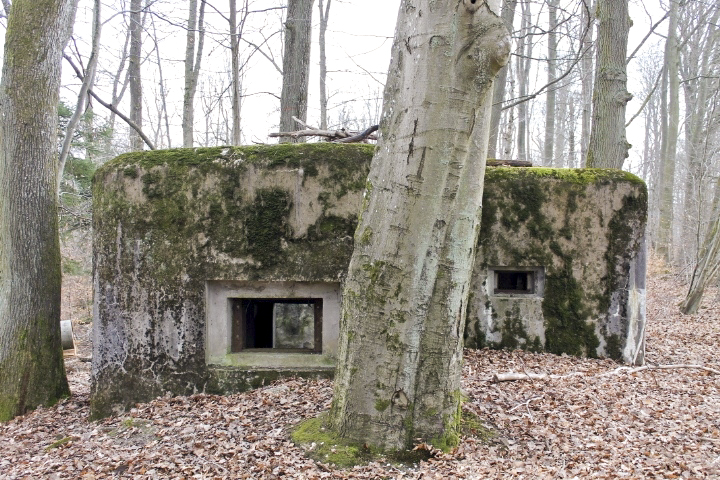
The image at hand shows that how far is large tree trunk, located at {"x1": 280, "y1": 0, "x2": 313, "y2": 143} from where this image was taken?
861 cm

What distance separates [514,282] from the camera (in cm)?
596

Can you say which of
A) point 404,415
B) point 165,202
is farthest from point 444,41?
point 165,202

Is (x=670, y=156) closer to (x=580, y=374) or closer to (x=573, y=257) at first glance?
(x=573, y=257)

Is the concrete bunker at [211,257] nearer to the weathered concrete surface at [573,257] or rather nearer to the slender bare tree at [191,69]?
the weathered concrete surface at [573,257]

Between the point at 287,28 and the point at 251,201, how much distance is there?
499 cm

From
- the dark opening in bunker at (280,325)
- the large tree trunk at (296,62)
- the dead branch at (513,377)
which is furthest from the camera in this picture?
the large tree trunk at (296,62)

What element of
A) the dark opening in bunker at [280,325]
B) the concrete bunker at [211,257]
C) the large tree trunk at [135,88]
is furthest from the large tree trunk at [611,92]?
the large tree trunk at [135,88]

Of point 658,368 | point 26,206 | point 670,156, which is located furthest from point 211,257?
point 670,156

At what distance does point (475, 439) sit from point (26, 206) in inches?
182

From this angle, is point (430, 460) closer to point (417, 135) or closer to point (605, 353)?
point (417, 135)

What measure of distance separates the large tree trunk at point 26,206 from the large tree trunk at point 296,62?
3657mm

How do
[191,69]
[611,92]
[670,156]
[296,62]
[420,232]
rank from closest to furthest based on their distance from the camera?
[420,232] → [611,92] → [296,62] → [191,69] → [670,156]

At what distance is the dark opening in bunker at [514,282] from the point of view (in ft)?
18.6

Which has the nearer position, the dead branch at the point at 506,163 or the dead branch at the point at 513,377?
the dead branch at the point at 513,377
